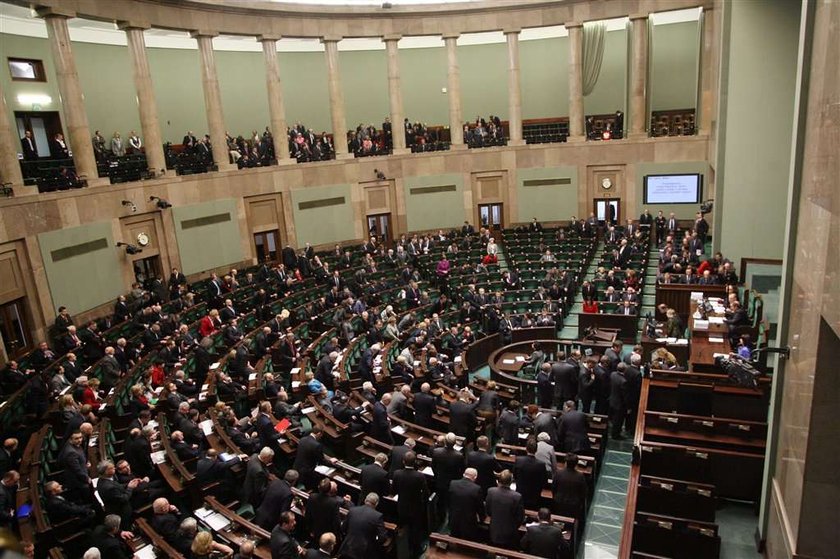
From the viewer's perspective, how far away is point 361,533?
691cm

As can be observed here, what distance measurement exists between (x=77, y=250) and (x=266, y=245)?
7.94m

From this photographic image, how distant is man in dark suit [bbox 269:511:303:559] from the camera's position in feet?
21.4

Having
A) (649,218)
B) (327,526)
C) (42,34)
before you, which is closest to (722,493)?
(327,526)

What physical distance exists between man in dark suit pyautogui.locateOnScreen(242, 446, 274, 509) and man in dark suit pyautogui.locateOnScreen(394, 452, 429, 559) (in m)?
1.80

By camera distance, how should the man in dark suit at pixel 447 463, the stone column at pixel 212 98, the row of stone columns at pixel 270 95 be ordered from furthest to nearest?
the stone column at pixel 212 98 < the row of stone columns at pixel 270 95 < the man in dark suit at pixel 447 463

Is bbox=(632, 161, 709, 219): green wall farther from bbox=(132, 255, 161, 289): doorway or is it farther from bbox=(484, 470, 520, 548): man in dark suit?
bbox=(484, 470, 520, 548): man in dark suit

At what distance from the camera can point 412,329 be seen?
15.6 meters

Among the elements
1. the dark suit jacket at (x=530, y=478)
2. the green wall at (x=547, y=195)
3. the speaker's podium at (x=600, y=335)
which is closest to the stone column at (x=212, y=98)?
the green wall at (x=547, y=195)

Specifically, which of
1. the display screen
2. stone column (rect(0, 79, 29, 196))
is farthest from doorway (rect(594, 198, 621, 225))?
stone column (rect(0, 79, 29, 196))

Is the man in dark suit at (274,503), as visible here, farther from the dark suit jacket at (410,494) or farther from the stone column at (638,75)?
the stone column at (638,75)

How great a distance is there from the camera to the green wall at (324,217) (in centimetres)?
2420

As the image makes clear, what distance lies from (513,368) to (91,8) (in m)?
15.6

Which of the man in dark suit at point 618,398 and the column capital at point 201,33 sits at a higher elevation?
the column capital at point 201,33

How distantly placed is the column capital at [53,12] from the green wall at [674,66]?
22.7 metres
